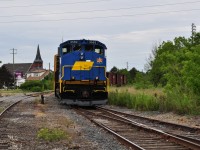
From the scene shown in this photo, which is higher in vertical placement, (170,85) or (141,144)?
(170,85)

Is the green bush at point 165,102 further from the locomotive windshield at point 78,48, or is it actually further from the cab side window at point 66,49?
the cab side window at point 66,49

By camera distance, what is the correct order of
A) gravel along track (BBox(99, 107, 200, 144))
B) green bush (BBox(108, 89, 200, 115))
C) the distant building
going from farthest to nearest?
the distant building → green bush (BBox(108, 89, 200, 115)) → gravel along track (BBox(99, 107, 200, 144))

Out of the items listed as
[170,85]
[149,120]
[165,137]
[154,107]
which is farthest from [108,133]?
[170,85]

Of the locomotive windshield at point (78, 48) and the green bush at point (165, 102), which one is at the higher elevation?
the locomotive windshield at point (78, 48)

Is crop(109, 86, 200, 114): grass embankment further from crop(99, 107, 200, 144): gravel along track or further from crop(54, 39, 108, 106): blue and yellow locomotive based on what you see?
crop(99, 107, 200, 144): gravel along track

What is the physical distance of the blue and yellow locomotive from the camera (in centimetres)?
2271

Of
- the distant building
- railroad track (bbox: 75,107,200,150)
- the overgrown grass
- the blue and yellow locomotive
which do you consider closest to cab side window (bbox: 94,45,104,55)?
the blue and yellow locomotive

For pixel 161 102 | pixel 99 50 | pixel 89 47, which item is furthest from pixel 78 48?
pixel 161 102

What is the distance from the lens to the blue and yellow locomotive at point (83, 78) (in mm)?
22708

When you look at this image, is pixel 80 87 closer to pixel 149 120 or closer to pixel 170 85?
pixel 170 85

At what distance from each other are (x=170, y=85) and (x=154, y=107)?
7.24 ft

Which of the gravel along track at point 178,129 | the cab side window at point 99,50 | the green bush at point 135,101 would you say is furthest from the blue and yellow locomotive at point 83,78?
the gravel along track at point 178,129

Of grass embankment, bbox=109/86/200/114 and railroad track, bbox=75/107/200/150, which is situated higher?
grass embankment, bbox=109/86/200/114

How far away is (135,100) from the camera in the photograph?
21859 millimetres
